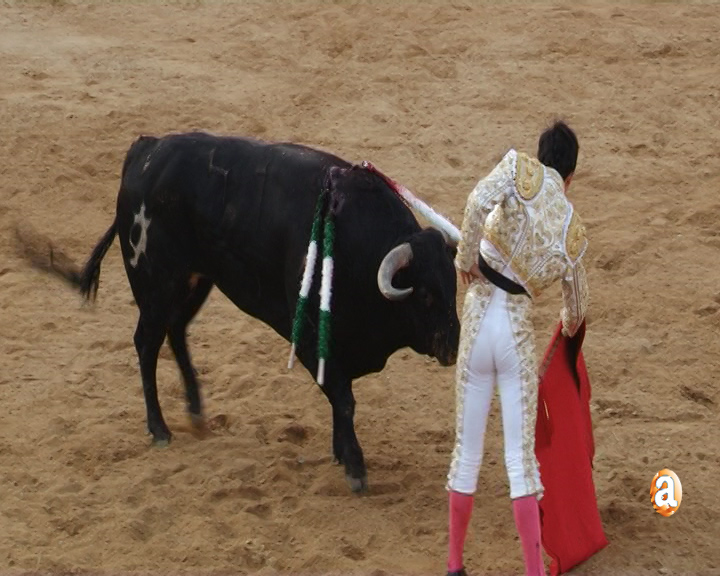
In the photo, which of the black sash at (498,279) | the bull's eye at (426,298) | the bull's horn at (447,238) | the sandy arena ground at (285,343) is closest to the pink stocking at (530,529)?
the sandy arena ground at (285,343)

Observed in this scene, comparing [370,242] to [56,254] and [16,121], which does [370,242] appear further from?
[16,121]

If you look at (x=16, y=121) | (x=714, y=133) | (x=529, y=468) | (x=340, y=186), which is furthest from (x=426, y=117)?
(x=529, y=468)

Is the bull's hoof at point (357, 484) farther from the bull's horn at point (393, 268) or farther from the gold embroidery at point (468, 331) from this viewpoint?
the gold embroidery at point (468, 331)

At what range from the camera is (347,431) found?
6.64 meters

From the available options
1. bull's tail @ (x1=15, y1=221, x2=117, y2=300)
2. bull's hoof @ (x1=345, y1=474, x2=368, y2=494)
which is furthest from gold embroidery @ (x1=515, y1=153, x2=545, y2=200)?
→ bull's tail @ (x1=15, y1=221, x2=117, y2=300)

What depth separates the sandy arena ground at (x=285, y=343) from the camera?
633 cm

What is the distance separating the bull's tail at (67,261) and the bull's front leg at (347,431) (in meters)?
1.48

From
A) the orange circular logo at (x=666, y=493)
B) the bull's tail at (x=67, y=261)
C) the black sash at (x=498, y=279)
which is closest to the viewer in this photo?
the black sash at (x=498, y=279)

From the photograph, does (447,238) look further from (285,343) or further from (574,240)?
(285,343)

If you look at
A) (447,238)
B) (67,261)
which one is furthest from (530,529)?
(67,261)

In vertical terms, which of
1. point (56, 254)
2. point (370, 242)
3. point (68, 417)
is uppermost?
point (370, 242)

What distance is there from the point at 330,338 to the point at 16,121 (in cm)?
454

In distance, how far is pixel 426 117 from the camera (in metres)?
10.5

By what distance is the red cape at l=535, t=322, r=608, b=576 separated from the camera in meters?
5.81
